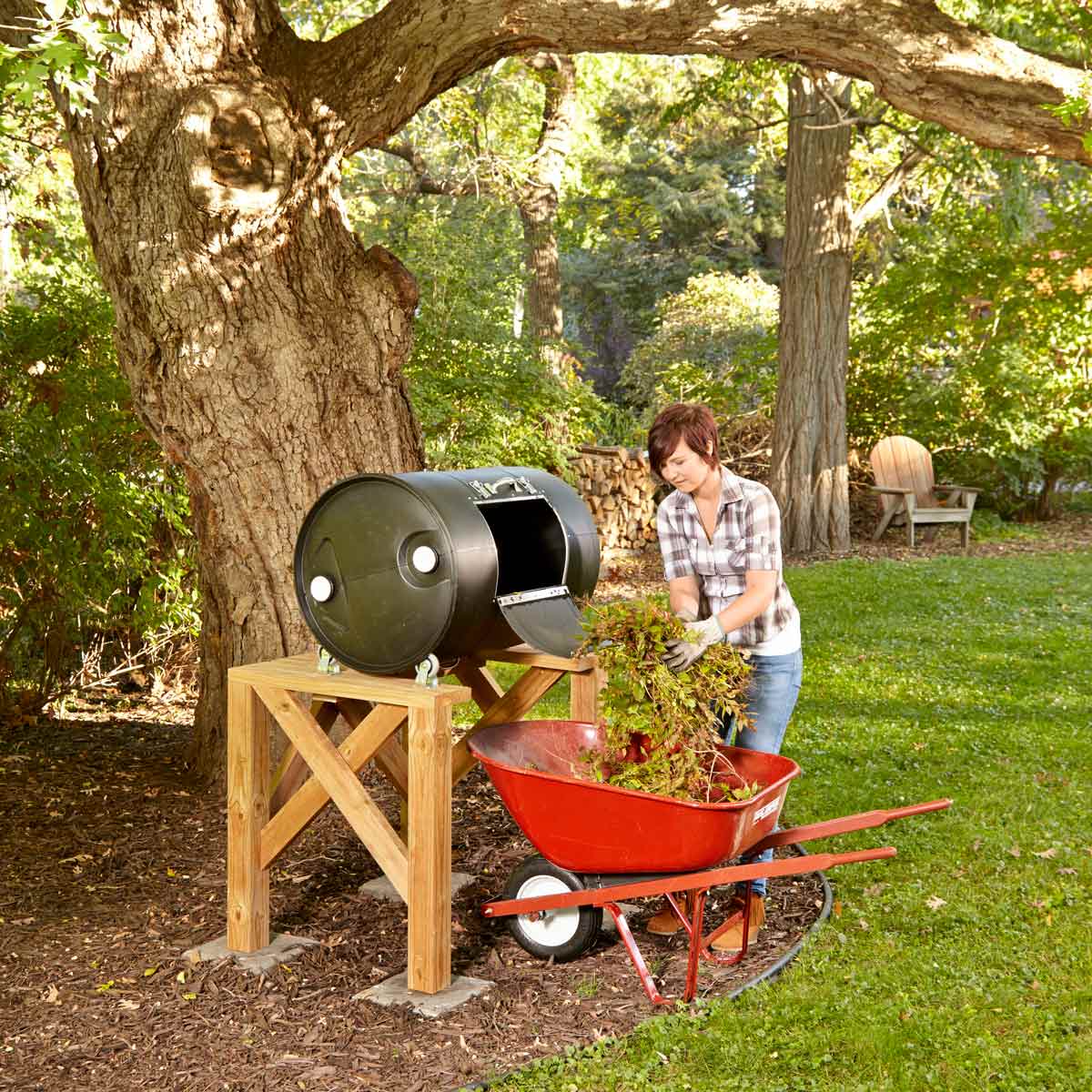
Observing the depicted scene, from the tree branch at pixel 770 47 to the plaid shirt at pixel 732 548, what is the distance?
189cm

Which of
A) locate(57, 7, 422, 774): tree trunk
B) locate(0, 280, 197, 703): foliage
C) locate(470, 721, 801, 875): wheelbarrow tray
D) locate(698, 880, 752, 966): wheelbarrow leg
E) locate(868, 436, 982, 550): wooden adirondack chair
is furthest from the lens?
locate(868, 436, 982, 550): wooden adirondack chair

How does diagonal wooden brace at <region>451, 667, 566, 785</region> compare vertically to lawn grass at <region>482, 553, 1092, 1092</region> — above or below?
above

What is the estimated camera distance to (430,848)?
3.45 m

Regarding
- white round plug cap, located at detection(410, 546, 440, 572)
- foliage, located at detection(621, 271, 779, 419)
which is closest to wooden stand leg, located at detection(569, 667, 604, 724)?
white round plug cap, located at detection(410, 546, 440, 572)

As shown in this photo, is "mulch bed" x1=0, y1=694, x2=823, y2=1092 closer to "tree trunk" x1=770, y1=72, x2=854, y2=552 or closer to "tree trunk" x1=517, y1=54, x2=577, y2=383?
"tree trunk" x1=517, y1=54, x2=577, y2=383

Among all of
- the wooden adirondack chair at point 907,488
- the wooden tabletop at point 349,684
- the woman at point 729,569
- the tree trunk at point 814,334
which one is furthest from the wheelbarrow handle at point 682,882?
the wooden adirondack chair at point 907,488

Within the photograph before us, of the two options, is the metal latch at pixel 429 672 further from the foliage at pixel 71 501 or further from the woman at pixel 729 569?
the foliage at pixel 71 501

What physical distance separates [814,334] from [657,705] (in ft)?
32.4

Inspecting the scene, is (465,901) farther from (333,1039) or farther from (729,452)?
(729,452)

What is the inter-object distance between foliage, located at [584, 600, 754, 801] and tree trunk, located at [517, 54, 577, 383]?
820cm

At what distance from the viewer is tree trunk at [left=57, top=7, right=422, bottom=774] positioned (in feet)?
15.1

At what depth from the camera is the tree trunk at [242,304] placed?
459 cm

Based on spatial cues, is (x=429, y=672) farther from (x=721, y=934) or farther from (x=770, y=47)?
(x=770, y=47)

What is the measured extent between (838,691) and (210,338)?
420 cm
